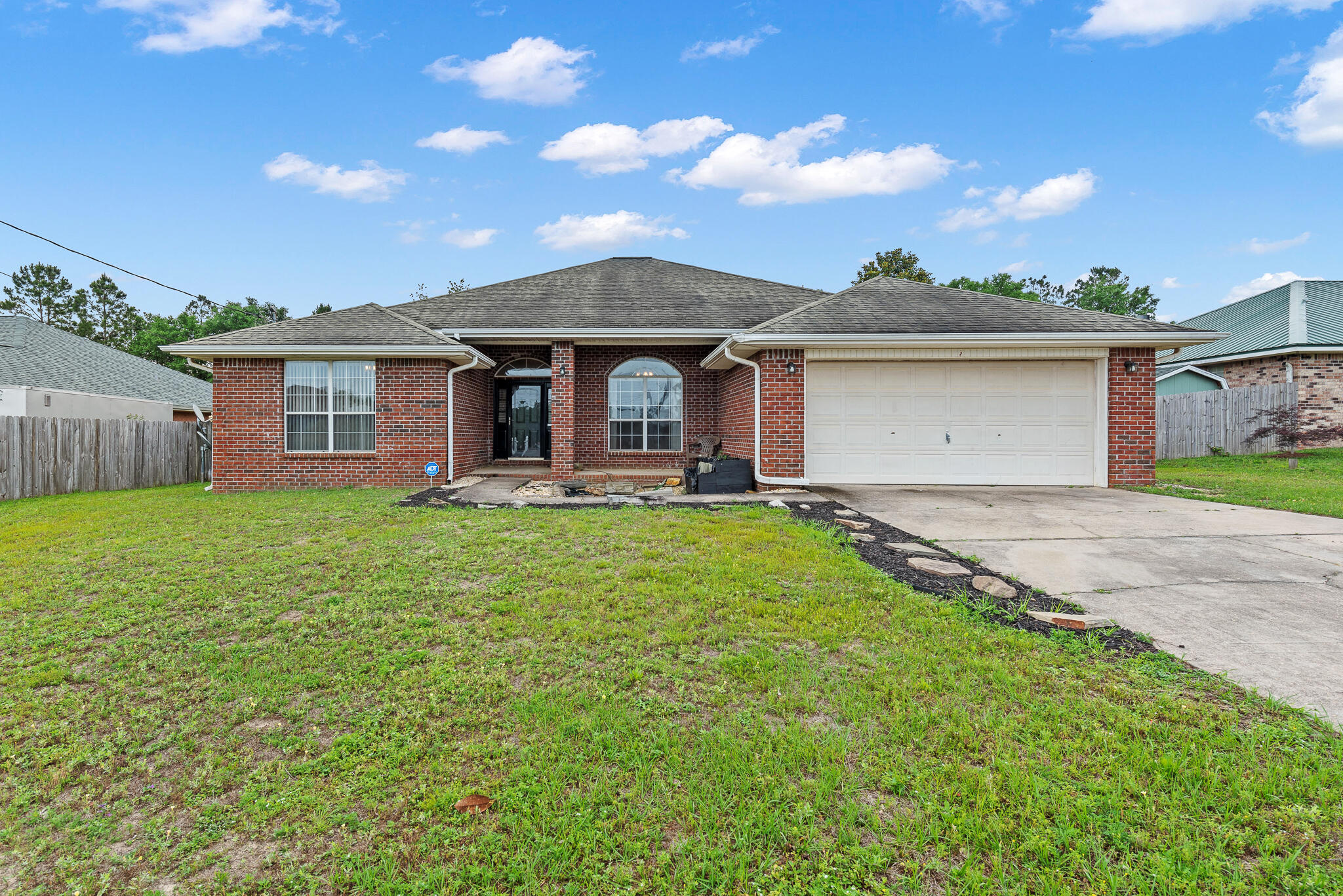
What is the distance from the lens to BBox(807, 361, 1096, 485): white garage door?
936 centimetres

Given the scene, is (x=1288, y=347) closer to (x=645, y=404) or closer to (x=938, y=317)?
(x=938, y=317)

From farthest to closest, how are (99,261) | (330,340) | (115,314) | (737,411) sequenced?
(115,314), (99,261), (737,411), (330,340)

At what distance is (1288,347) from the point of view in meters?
15.8

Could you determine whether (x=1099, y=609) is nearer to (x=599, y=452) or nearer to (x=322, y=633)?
(x=322, y=633)

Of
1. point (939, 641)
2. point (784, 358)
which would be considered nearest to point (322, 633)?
point (939, 641)

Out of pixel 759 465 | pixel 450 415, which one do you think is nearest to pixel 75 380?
pixel 450 415

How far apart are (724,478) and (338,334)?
7650 millimetres

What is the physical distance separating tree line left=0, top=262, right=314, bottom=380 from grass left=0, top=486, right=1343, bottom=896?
37421mm

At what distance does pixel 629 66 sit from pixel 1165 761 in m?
16.1

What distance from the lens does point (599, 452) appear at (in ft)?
41.3

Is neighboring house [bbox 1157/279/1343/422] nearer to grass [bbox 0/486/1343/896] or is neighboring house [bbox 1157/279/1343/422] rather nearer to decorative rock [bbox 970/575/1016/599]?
decorative rock [bbox 970/575/1016/599]

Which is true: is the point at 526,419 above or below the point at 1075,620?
above

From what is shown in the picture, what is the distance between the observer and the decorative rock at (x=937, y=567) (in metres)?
4.42

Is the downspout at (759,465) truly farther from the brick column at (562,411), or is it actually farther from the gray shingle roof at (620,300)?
the brick column at (562,411)
